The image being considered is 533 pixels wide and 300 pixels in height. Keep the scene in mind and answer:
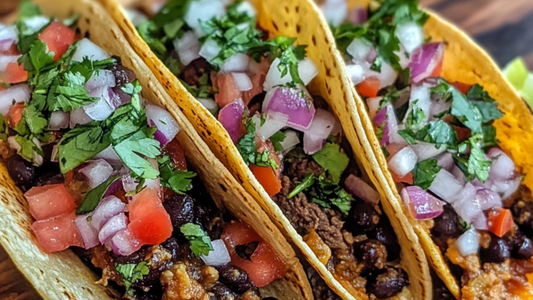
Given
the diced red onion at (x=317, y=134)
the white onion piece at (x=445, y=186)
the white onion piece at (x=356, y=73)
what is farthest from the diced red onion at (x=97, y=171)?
the white onion piece at (x=445, y=186)

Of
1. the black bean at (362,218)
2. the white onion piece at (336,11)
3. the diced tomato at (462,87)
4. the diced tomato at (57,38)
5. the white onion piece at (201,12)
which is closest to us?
the black bean at (362,218)

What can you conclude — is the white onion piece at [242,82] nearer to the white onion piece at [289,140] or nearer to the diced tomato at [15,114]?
the white onion piece at [289,140]

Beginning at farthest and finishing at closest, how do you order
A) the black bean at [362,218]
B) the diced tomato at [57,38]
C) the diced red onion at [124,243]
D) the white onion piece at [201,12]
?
the white onion piece at [201,12] < the diced tomato at [57,38] < the black bean at [362,218] < the diced red onion at [124,243]

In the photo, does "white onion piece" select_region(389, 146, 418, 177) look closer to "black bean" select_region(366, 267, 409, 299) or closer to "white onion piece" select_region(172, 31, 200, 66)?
"black bean" select_region(366, 267, 409, 299)

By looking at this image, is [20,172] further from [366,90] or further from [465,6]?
[465,6]

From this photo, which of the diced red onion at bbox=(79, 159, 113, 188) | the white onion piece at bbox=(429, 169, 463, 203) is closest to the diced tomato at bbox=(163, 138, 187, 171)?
the diced red onion at bbox=(79, 159, 113, 188)
